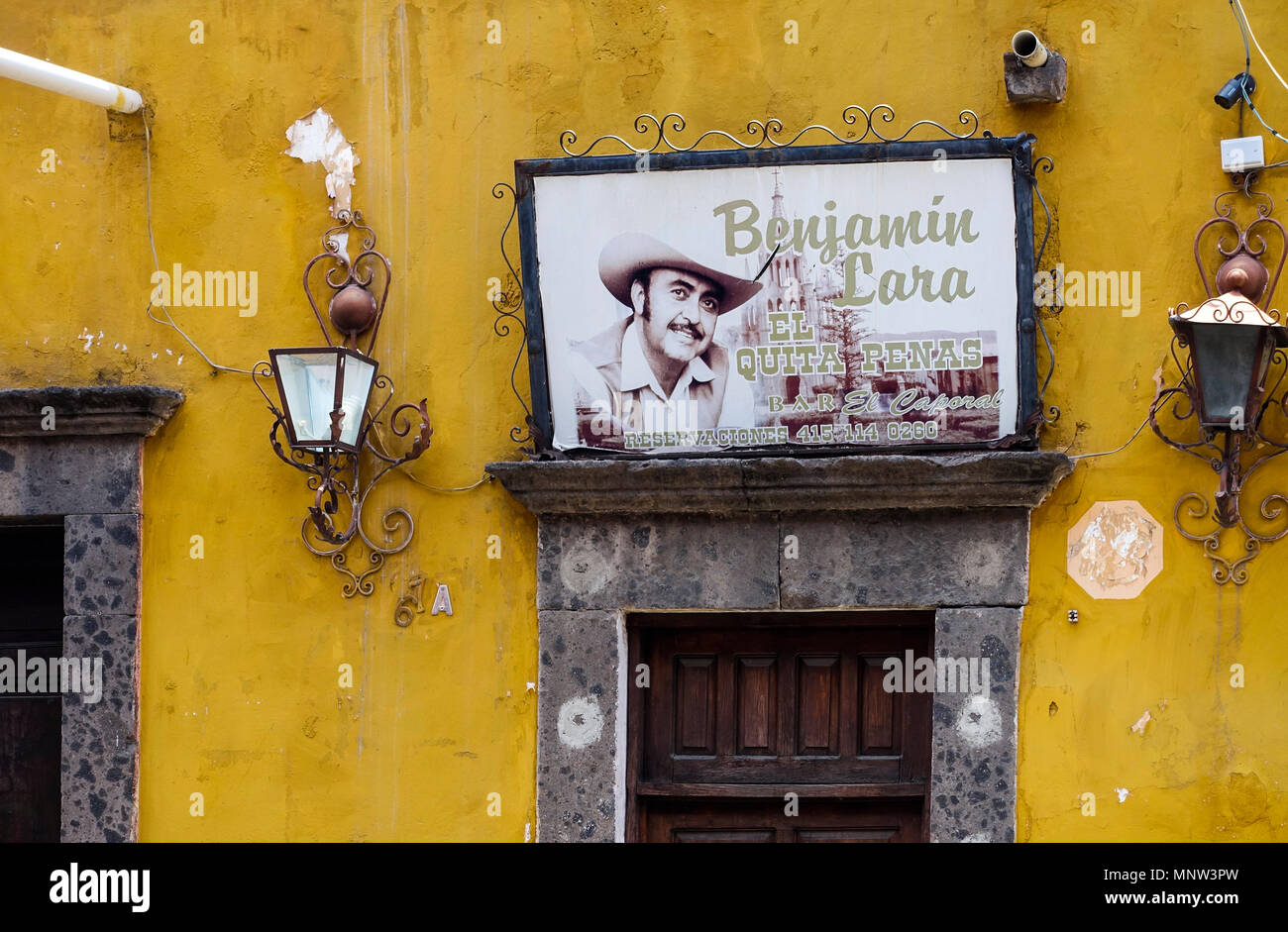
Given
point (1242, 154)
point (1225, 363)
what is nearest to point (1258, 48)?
point (1242, 154)

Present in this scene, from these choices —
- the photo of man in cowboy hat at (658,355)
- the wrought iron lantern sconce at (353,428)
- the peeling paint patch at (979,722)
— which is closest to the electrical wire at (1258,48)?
the photo of man in cowboy hat at (658,355)

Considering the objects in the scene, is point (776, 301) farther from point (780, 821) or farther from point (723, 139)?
point (780, 821)

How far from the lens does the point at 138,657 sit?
561 cm

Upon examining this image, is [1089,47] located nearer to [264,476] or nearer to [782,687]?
[782,687]

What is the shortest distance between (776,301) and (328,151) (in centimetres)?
170

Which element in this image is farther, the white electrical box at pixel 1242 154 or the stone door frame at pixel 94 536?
the stone door frame at pixel 94 536

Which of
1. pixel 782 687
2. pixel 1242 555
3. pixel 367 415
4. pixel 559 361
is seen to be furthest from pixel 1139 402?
pixel 367 415

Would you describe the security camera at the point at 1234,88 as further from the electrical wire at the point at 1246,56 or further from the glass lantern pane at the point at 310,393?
the glass lantern pane at the point at 310,393

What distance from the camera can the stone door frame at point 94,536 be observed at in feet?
18.2

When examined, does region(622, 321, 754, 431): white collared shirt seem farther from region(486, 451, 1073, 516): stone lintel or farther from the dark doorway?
the dark doorway

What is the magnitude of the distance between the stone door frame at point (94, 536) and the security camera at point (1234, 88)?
3.63m

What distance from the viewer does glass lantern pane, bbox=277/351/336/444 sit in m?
5.25

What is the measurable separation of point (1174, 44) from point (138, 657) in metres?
4.07

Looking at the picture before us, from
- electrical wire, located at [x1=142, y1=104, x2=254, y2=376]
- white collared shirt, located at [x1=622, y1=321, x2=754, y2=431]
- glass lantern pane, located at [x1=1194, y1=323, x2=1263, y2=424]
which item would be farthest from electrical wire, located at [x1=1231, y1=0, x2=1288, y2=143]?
electrical wire, located at [x1=142, y1=104, x2=254, y2=376]
